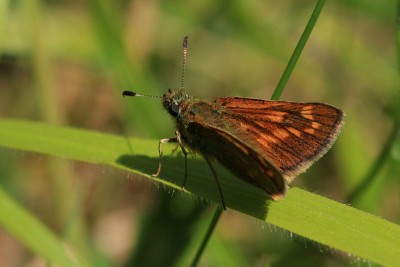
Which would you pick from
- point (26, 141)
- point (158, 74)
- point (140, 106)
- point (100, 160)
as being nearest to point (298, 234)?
point (100, 160)

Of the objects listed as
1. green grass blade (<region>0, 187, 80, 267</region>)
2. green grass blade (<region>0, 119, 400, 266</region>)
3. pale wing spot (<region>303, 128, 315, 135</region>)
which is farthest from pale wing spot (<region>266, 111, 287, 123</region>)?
green grass blade (<region>0, 187, 80, 267</region>)

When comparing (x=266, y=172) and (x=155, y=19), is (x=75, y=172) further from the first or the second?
(x=266, y=172)

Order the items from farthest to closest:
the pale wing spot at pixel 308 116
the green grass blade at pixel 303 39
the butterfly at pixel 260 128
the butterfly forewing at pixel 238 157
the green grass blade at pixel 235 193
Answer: the pale wing spot at pixel 308 116 < the butterfly at pixel 260 128 < the green grass blade at pixel 303 39 < the butterfly forewing at pixel 238 157 < the green grass blade at pixel 235 193

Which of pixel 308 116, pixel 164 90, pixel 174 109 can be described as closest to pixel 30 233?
pixel 174 109

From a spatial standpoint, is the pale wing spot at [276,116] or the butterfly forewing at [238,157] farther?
the pale wing spot at [276,116]

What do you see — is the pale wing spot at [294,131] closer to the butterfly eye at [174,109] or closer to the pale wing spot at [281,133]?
the pale wing spot at [281,133]

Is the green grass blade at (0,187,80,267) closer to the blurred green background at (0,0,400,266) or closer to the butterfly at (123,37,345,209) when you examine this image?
the blurred green background at (0,0,400,266)

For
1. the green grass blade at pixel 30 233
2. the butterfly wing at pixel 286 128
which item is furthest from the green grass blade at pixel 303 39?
the green grass blade at pixel 30 233
